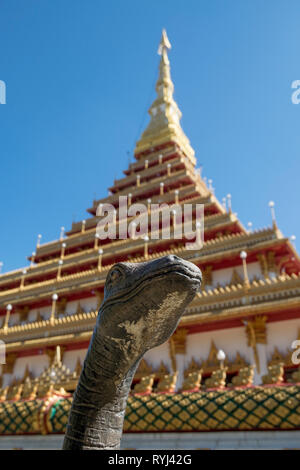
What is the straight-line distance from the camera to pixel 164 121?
104 ft

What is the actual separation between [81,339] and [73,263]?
6442mm

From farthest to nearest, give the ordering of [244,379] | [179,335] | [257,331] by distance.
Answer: [179,335], [257,331], [244,379]

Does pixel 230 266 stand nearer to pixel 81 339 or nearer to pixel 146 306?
pixel 81 339

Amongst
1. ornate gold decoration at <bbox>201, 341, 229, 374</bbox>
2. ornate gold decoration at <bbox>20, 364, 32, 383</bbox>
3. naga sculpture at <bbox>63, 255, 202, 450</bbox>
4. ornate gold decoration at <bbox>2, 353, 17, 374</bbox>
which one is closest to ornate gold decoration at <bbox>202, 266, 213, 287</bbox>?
ornate gold decoration at <bbox>201, 341, 229, 374</bbox>

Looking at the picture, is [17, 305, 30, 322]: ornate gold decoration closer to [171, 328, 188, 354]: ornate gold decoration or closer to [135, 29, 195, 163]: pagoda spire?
[171, 328, 188, 354]: ornate gold decoration

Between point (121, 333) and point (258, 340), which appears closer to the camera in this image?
point (121, 333)

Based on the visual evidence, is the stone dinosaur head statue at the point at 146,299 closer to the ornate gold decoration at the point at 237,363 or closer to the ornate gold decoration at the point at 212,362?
the ornate gold decoration at the point at 237,363

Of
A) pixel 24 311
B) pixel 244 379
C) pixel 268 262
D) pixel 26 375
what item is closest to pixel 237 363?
pixel 268 262

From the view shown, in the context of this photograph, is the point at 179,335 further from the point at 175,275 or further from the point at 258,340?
the point at 175,275

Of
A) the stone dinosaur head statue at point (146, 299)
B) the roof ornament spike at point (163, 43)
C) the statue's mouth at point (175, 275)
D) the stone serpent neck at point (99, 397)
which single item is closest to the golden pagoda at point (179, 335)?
the stone serpent neck at point (99, 397)

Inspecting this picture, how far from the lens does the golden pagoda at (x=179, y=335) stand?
627 cm

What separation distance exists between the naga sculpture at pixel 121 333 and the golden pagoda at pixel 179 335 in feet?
13.1

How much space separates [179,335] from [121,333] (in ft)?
38.0

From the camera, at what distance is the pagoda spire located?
2983 centimetres
